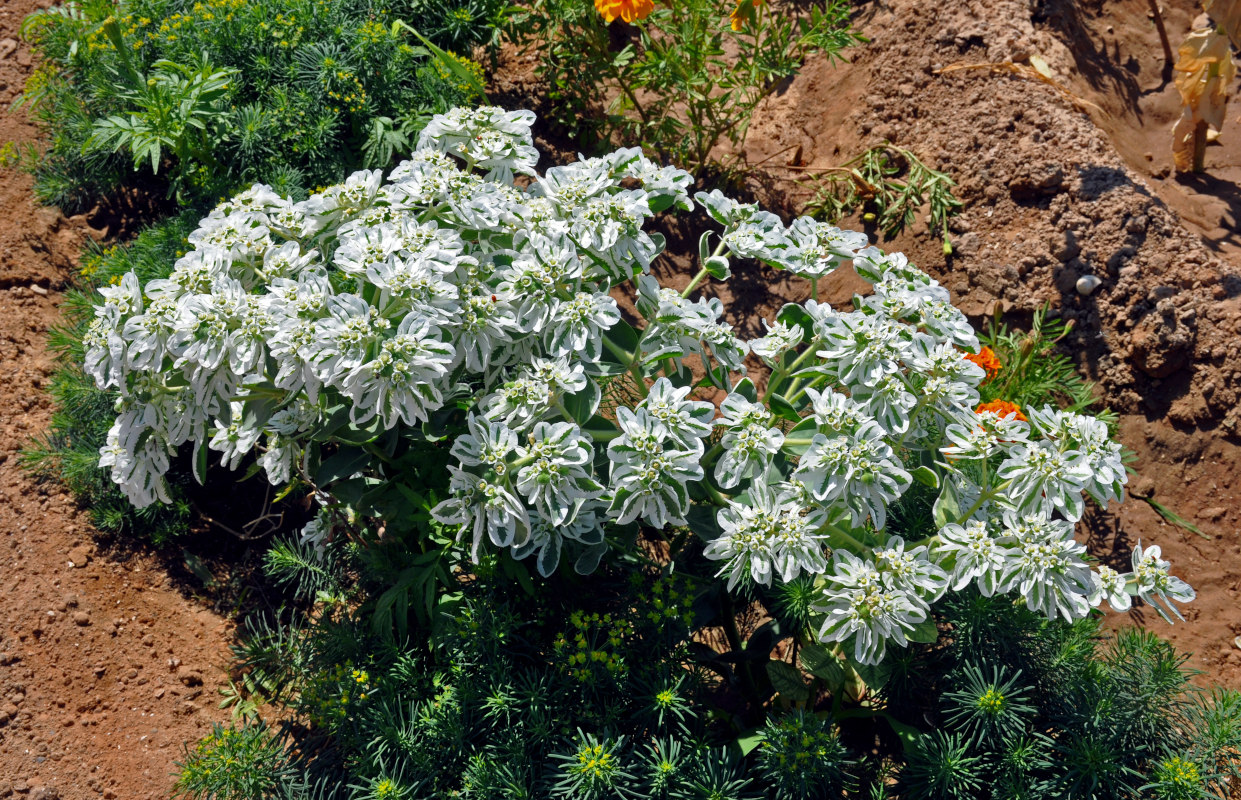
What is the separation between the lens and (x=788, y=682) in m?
2.66

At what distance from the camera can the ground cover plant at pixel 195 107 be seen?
3.57 metres

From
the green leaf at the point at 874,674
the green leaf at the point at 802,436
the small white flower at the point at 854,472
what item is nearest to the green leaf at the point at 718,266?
the green leaf at the point at 802,436

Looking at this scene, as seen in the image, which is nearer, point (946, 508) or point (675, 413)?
point (675, 413)

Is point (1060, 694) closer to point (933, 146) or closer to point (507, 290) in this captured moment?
point (507, 290)

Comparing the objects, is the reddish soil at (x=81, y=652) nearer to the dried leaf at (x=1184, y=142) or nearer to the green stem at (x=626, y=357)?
the green stem at (x=626, y=357)

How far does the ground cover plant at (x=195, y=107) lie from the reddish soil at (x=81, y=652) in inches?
6.2

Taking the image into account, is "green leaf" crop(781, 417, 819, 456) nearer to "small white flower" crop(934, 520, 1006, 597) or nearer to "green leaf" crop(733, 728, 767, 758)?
"small white flower" crop(934, 520, 1006, 597)

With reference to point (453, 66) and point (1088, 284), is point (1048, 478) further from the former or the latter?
point (453, 66)

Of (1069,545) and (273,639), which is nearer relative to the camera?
(1069,545)

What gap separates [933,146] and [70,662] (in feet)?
14.1

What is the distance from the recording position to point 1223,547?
348 cm

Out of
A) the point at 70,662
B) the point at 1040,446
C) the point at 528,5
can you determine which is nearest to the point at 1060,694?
the point at 1040,446

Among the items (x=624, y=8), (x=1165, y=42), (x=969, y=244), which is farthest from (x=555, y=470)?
(x=1165, y=42)

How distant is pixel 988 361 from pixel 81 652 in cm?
362
